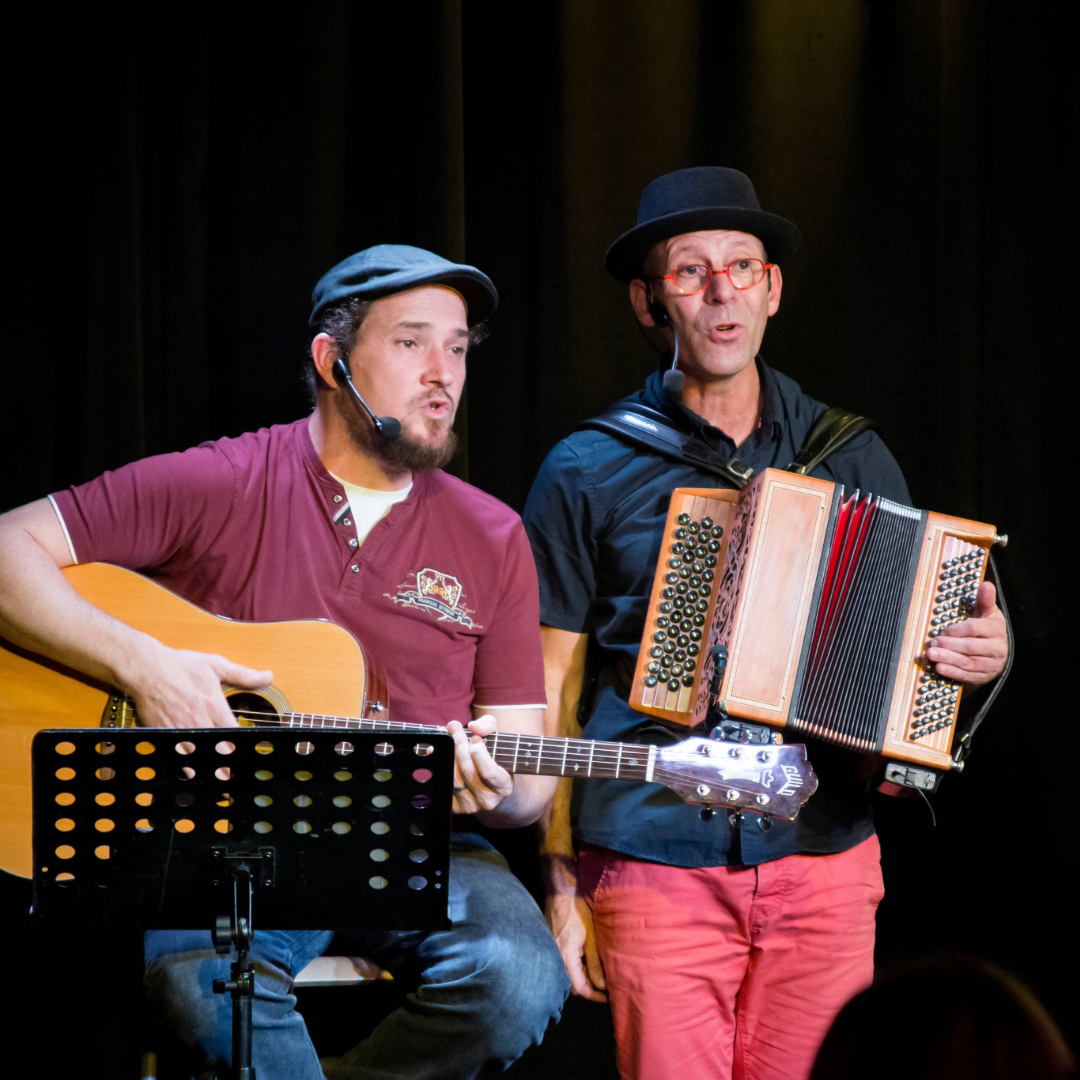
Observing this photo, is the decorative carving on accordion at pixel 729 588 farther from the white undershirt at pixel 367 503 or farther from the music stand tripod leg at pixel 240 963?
the music stand tripod leg at pixel 240 963

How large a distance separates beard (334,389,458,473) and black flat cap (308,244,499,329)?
0.73 feet

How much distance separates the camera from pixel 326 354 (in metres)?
2.66

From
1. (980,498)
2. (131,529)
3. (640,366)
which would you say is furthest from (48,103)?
(980,498)

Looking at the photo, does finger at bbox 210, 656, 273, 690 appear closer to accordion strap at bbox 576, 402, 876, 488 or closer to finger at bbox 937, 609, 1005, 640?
accordion strap at bbox 576, 402, 876, 488

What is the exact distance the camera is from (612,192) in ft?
10.3

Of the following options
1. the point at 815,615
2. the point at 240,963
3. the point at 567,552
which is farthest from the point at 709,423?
the point at 240,963

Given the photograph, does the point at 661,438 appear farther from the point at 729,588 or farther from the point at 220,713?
the point at 220,713

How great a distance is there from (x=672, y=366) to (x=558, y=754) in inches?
38.8

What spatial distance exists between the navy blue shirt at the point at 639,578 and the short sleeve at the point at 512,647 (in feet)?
0.36

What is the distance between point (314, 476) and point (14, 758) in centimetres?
82

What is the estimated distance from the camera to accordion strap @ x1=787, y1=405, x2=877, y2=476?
104 inches

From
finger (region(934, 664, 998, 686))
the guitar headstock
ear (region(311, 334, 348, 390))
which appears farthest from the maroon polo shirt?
finger (region(934, 664, 998, 686))

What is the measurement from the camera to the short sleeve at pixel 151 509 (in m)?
2.37

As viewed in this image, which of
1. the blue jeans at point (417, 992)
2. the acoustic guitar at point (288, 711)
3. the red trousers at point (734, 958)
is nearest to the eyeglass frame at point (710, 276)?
the acoustic guitar at point (288, 711)
